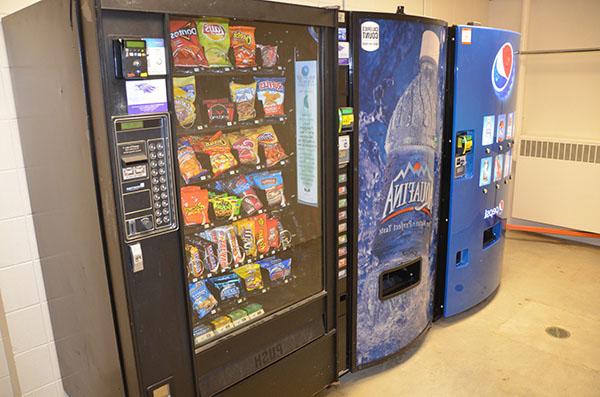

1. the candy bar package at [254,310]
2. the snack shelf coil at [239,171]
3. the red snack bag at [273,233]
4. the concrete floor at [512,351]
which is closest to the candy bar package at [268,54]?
the snack shelf coil at [239,171]

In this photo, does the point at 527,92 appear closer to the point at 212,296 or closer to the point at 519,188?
the point at 519,188

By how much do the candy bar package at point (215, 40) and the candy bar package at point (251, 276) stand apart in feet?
2.98

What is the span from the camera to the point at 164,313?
5.32ft

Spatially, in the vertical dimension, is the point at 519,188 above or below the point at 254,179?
below

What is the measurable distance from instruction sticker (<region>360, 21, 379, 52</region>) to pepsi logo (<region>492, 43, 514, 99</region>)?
1.14m

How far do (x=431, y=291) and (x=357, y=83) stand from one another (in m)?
1.50

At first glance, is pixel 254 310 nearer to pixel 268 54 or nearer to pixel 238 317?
pixel 238 317

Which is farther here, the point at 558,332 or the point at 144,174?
the point at 558,332

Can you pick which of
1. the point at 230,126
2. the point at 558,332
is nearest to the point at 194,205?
the point at 230,126

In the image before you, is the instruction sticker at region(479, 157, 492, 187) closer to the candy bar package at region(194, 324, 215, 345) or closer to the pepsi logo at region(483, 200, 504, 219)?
the pepsi logo at region(483, 200, 504, 219)

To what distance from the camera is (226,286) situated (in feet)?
7.00

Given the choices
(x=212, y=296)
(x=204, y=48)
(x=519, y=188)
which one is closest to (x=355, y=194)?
(x=212, y=296)

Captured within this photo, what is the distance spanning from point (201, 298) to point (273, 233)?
45cm

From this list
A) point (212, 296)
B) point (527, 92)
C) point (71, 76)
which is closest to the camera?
point (71, 76)
